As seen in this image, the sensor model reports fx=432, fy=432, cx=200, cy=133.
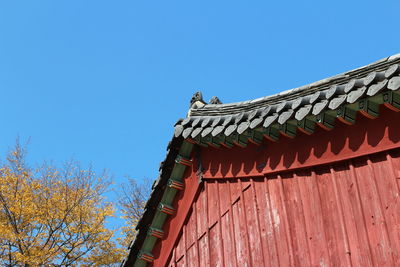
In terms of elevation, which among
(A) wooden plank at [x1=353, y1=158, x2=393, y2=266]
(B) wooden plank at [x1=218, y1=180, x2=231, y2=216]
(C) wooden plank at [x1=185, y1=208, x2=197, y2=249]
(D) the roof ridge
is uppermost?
(D) the roof ridge

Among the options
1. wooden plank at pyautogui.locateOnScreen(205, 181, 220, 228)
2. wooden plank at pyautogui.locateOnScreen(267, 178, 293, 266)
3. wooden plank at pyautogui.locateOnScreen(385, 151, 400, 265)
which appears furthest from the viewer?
wooden plank at pyautogui.locateOnScreen(205, 181, 220, 228)

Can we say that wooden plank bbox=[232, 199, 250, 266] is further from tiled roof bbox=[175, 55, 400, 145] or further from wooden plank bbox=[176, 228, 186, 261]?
wooden plank bbox=[176, 228, 186, 261]

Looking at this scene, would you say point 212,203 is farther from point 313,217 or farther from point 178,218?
point 313,217

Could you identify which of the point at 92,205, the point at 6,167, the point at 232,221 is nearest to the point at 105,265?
the point at 92,205

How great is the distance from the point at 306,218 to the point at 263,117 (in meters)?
1.06

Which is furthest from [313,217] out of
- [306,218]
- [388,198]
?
[388,198]

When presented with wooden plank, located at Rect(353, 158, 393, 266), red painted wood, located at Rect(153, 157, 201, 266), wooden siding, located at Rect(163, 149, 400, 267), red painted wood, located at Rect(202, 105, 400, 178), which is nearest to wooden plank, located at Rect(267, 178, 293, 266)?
wooden siding, located at Rect(163, 149, 400, 267)

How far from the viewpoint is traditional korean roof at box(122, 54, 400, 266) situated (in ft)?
11.5

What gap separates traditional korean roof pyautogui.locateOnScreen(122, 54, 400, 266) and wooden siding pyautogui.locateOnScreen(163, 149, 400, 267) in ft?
1.42

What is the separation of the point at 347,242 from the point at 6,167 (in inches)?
761

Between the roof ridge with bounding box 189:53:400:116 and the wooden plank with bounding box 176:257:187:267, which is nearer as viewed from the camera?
the roof ridge with bounding box 189:53:400:116

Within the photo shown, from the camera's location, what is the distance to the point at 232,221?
4.75 metres

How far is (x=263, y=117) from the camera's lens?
170 inches

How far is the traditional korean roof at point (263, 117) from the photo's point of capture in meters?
3.52
